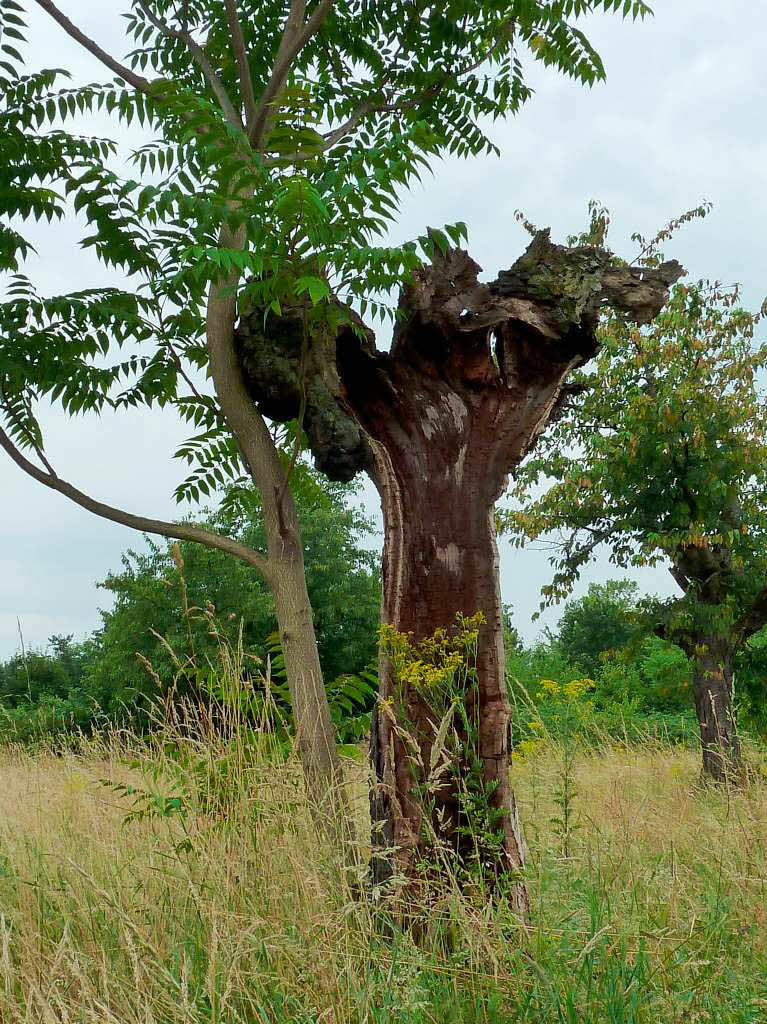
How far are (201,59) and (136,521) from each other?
3.06 metres

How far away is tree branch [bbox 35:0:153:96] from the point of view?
5.77 m

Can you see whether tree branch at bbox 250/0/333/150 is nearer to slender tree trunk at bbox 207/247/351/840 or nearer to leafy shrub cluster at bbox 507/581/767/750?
slender tree trunk at bbox 207/247/351/840

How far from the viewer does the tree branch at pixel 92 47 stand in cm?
577

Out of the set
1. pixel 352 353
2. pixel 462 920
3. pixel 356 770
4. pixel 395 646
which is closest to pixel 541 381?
pixel 352 353

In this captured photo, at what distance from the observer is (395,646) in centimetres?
438

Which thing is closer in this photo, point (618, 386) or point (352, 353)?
point (352, 353)

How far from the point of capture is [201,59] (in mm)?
5879

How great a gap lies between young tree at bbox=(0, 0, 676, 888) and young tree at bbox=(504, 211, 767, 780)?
6.23 meters

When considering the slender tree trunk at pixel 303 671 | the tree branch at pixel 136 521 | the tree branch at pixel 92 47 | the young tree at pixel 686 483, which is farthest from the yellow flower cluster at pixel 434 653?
the young tree at pixel 686 483

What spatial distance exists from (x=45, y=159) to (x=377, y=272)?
103 inches

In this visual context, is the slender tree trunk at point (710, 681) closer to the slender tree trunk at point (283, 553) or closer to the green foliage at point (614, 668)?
the green foliage at point (614, 668)

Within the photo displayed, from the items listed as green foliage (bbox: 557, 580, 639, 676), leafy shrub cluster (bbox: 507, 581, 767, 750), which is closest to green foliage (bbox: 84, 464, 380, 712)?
leafy shrub cluster (bbox: 507, 581, 767, 750)

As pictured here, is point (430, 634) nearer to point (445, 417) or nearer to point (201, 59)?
point (445, 417)

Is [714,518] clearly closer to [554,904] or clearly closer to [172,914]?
[554,904]
